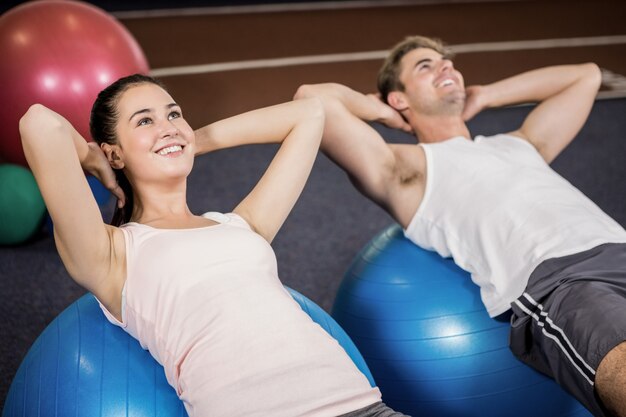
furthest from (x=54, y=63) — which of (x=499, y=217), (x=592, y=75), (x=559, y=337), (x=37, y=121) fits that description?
(x=559, y=337)

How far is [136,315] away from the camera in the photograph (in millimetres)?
1755

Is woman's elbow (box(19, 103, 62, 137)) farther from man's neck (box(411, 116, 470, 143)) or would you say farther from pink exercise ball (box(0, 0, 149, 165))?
pink exercise ball (box(0, 0, 149, 165))

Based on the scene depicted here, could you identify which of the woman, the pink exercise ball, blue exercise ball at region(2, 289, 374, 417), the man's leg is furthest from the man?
the pink exercise ball

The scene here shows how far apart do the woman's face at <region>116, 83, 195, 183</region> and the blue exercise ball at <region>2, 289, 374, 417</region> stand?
1.18 feet

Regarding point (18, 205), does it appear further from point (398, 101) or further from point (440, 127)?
point (440, 127)

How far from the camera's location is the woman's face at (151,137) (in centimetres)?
188

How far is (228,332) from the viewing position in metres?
1.65

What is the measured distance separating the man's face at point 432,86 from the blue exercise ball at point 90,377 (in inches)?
53.9

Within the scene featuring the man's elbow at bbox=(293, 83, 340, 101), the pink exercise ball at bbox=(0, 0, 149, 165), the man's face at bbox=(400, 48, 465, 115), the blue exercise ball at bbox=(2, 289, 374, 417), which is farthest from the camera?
the pink exercise ball at bbox=(0, 0, 149, 165)

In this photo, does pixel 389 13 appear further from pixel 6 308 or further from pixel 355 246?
pixel 6 308

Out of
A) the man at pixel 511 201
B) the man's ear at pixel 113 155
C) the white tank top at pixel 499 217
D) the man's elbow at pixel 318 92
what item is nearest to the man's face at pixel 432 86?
the man at pixel 511 201

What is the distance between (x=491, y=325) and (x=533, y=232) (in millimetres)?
289

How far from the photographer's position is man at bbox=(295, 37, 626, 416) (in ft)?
6.61

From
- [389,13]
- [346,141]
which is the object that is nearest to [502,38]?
[389,13]
